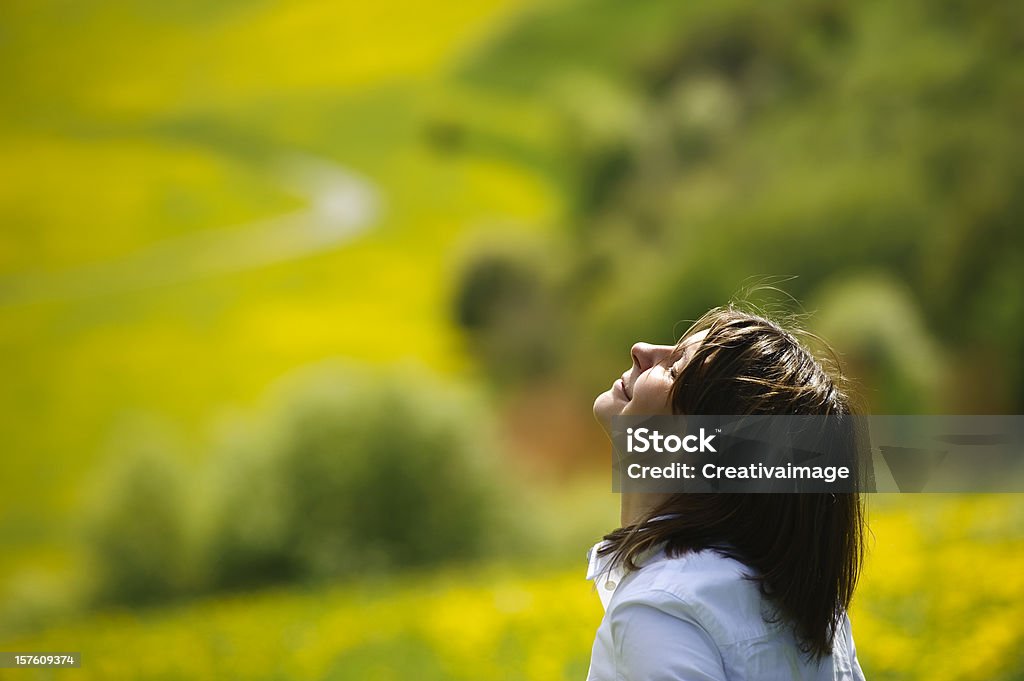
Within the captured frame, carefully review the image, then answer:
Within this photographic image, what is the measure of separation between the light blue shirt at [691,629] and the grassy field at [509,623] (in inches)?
64.9

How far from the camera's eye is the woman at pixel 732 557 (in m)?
0.80

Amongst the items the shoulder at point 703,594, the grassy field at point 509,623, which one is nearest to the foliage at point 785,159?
the grassy field at point 509,623

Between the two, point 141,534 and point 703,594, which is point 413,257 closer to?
point 141,534

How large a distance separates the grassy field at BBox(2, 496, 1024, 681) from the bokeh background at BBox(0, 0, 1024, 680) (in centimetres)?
7

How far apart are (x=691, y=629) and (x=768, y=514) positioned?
16cm

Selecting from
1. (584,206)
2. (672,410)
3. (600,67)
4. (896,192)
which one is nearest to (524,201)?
(584,206)

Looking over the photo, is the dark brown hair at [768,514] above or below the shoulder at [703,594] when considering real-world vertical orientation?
above

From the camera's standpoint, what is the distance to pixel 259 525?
12.7 ft

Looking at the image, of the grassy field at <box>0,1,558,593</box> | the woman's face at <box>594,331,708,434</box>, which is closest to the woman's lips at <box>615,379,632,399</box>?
the woman's face at <box>594,331,708,434</box>

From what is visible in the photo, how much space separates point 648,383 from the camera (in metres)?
0.98

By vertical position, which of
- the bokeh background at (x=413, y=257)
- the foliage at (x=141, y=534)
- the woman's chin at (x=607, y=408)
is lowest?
the woman's chin at (x=607, y=408)

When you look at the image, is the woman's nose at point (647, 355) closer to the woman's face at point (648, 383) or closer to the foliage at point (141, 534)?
the woman's face at point (648, 383)

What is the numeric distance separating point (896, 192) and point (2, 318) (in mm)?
4191

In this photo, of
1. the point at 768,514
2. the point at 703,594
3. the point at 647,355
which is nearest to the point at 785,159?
the point at 647,355
